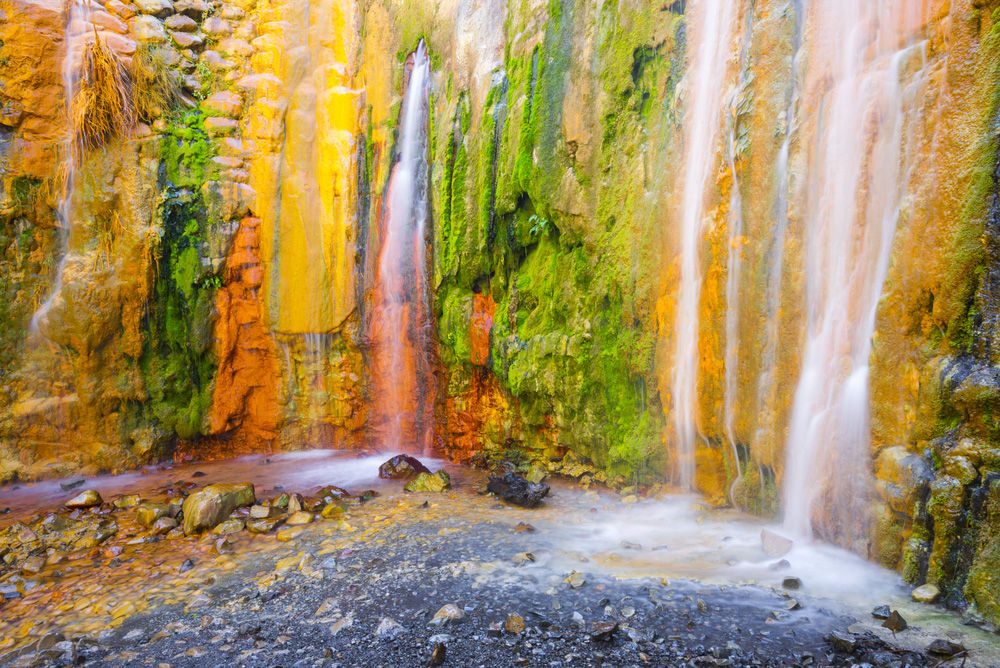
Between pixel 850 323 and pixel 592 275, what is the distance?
9.58ft

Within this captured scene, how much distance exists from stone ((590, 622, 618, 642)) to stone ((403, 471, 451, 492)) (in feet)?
12.0

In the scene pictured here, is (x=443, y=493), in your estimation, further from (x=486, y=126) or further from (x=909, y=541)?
(x=486, y=126)

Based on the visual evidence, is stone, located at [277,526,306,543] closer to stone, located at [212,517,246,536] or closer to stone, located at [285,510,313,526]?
stone, located at [285,510,313,526]

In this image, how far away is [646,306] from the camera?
6027 millimetres

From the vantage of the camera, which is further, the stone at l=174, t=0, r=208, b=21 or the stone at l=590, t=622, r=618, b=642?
the stone at l=174, t=0, r=208, b=21

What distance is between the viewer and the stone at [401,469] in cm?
732

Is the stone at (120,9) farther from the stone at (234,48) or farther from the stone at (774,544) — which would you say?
the stone at (774,544)

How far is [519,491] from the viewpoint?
238 inches

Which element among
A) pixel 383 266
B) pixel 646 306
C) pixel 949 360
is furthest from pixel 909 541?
pixel 383 266

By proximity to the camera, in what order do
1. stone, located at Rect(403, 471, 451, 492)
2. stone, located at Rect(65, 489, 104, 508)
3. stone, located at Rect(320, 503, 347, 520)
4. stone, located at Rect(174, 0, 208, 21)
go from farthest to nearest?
stone, located at Rect(174, 0, 208, 21)
stone, located at Rect(403, 471, 451, 492)
stone, located at Rect(65, 489, 104, 508)
stone, located at Rect(320, 503, 347, 520)

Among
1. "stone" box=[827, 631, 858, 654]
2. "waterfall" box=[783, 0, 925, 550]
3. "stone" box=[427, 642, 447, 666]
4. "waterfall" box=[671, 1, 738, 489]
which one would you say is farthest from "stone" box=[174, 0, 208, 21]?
"stone" box=[827, 631, 858, 654]

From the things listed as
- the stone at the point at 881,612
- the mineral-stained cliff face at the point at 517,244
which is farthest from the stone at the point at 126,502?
the stone at the point at 881,612

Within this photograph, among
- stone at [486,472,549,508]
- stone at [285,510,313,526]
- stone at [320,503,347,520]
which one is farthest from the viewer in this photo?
stone at [486,472,549,508]

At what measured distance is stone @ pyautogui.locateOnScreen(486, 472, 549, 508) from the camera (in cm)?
592
